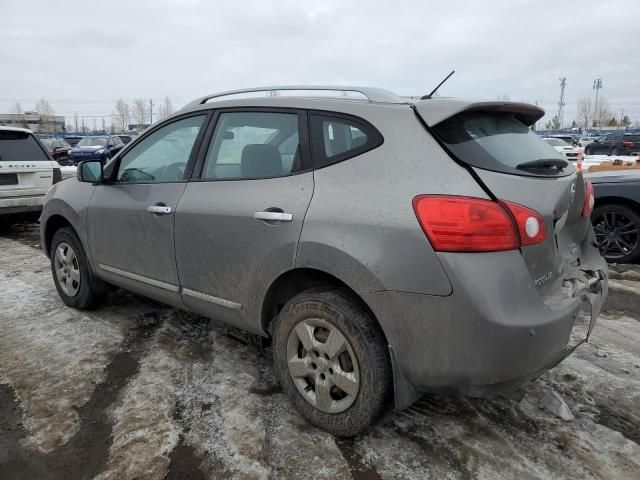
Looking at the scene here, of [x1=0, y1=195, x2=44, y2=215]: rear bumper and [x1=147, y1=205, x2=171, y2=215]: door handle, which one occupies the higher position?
[x1=147, y1=205, x2=171, y2=215]: door handle

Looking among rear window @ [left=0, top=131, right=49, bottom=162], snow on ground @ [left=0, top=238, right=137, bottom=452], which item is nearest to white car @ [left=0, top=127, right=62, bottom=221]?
rear window @ [left=0, top=131, right=49, bottom=162]

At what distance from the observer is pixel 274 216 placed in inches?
100

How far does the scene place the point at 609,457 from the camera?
2365 mm

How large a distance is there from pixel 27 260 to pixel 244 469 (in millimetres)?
5175

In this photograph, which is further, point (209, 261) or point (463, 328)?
point (209, 261)

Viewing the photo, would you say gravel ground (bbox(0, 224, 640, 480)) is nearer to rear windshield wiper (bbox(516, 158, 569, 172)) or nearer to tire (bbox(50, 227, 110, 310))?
tire (bbox(50, 227, 110, 310))

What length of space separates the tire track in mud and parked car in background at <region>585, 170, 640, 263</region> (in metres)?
5.37

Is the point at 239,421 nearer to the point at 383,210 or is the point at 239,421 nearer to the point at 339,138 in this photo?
the point at 383,210

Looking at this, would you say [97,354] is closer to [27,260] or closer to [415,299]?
[415,299]

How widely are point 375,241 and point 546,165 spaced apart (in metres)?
1.05

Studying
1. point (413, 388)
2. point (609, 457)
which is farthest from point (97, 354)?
point (609, 457)

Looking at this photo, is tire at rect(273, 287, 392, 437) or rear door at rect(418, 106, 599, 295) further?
tire at rect(273, 287, 392, 437)

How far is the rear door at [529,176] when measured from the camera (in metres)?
2.14

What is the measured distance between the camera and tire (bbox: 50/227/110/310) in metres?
4.10
